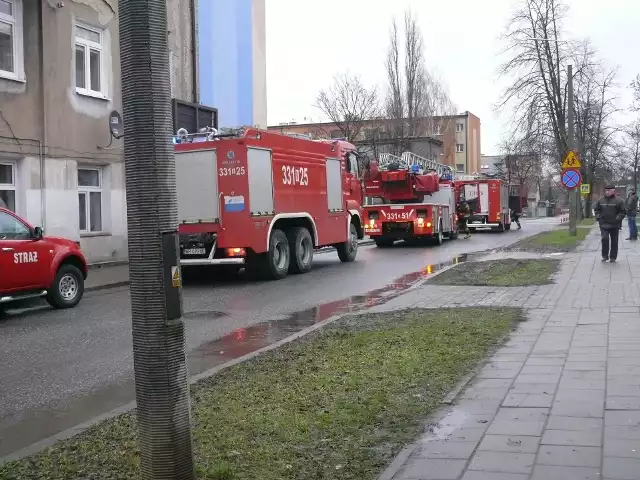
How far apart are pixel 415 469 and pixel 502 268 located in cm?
1254

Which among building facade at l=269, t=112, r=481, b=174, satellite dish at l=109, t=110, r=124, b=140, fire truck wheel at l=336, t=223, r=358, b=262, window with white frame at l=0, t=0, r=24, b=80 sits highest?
building facade at l=269, t=112, r=481, b=174

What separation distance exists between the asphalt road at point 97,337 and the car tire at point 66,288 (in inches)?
8.4

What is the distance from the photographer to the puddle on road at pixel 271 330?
8188 millimetres

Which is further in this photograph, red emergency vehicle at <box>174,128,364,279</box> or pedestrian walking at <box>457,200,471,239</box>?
pedestrian walking at <box>457,200,471,239</box>

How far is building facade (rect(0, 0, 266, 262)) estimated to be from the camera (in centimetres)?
1698

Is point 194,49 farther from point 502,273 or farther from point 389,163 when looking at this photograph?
point 502,273

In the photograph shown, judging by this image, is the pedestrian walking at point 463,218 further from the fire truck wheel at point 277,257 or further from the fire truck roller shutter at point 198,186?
the fire truck roller shutter at point 198,186

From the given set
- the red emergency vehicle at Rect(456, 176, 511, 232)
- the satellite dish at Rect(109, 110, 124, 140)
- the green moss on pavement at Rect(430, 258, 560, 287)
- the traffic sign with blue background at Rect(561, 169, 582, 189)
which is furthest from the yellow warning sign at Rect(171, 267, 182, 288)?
the red emergency vehicle at Rect(456, 176, 511, 232)

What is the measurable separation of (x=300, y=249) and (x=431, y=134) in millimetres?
37899

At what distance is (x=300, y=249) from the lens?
17.3 meters

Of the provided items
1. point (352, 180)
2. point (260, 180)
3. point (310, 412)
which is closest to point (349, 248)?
point (352, 180)

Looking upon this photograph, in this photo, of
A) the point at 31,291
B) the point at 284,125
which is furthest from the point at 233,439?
the point at 284,125

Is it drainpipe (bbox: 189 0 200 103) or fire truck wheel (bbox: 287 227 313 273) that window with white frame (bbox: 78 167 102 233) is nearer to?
drainpipe (bbox: 189 0 200 103)

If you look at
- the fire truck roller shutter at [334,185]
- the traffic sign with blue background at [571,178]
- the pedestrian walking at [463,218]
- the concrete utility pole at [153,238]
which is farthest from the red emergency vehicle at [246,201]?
the pedestrian walking at [463,218]
